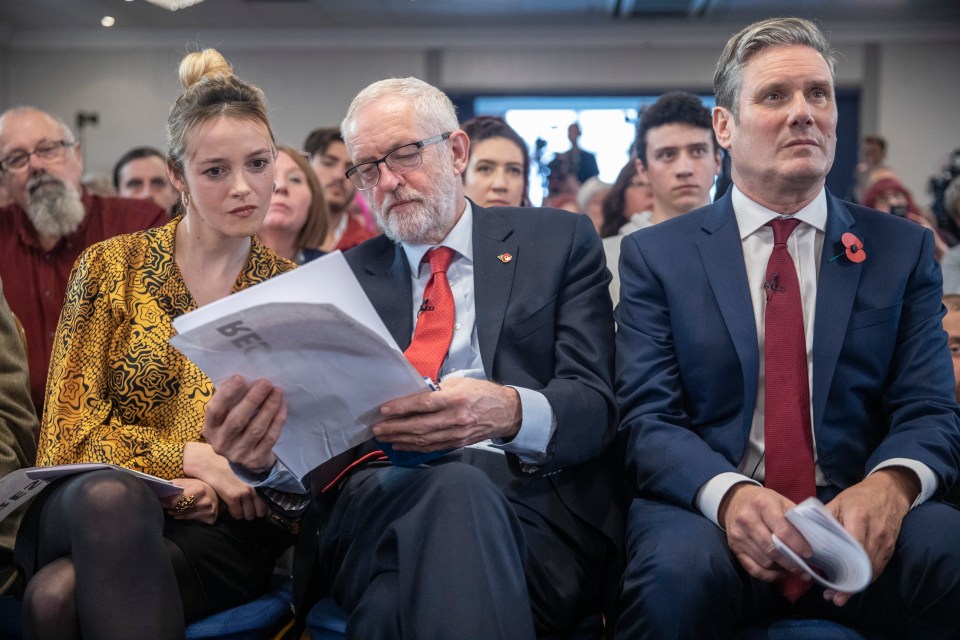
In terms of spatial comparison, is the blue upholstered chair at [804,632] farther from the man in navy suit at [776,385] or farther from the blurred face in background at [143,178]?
the blurred face in background at [143,178]

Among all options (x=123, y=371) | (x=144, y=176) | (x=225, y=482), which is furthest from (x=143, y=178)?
(x=225, y=482)

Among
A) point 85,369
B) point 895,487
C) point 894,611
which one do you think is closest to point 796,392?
point 895,487

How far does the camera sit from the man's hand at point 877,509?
1617 millimetres

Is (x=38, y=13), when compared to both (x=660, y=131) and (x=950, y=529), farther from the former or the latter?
(x=950, y=529)

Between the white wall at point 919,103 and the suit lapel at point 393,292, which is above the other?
the white wall at point 919,103

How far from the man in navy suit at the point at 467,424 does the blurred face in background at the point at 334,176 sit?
7.40 ft

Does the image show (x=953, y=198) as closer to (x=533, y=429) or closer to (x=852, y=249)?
(x=852, y=249)

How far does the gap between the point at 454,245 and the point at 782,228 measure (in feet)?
2.32

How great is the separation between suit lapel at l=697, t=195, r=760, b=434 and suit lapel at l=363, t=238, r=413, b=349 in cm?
65

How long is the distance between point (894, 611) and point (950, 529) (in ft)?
0.55

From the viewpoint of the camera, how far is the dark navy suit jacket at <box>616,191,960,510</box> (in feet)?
6.08

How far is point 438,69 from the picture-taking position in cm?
1082

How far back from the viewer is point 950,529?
164 cm

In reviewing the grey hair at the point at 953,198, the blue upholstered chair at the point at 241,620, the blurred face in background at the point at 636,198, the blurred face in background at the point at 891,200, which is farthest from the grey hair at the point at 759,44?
the blurred face in background at the point at 891,200
